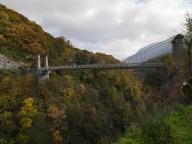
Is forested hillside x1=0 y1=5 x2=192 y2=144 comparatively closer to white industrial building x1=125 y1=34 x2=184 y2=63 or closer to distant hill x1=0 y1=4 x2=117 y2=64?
distant hill x1=0 y1=4 x2=117 y2=64

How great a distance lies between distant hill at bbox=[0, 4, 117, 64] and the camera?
90062 mm

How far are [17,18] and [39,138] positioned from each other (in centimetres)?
5030

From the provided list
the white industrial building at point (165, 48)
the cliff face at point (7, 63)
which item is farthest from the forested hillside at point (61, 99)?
the white industrial building at point (165, 48)

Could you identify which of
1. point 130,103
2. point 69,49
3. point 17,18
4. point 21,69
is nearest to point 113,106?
point 130,103

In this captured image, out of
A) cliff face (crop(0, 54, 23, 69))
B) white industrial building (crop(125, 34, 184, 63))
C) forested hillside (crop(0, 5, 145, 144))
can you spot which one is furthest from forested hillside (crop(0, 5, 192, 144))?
cliff face (crop(0, 54, 23, 69))

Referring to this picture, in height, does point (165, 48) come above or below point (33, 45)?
below

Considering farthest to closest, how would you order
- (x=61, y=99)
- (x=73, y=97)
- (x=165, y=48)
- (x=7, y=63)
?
1. (x=7, y=63)
2. (x=165, y=48)
3. (x=73, y=97)
4. (x=61, y=99)

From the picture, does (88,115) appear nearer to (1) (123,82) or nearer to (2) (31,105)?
(2) (31,105)

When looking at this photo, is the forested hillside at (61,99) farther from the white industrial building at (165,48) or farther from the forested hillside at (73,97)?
the white industrial building at (165,48)

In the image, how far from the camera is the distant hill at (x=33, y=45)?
90062mm

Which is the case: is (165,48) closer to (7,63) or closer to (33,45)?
(7,63)

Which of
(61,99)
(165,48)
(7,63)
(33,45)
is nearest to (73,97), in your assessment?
(61,99)

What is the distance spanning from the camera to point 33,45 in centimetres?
9300

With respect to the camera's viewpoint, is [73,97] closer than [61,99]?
No
